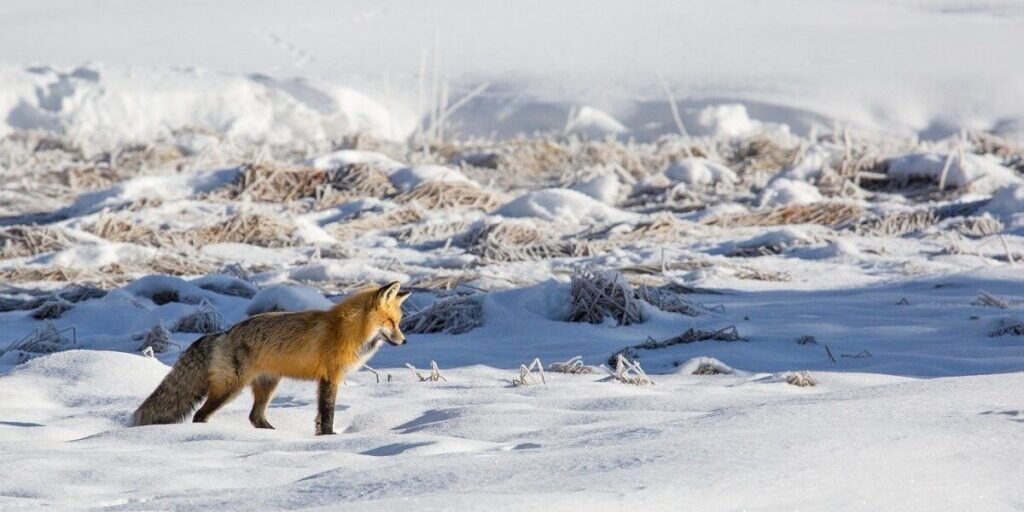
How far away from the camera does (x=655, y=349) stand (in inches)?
272

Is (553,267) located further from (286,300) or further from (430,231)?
(286,300)

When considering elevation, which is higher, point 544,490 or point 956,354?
point 544,490

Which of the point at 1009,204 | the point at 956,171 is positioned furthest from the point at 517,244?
the point at 956,171

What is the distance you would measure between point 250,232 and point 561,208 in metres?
2.71

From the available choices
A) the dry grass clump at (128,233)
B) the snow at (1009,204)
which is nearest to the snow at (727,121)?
the snow at (1009,204)

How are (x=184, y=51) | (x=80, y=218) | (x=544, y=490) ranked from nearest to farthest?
1. (x=544, y=490)
2. (x=80, y=218)
3. (x=184, y=51)

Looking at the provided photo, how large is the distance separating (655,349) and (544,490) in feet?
12.6

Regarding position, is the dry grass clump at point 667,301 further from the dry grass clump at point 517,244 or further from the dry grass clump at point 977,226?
the dry grass clump at point 977,226

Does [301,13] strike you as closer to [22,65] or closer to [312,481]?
[22,65]

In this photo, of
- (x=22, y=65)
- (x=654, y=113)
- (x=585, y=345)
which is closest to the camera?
(x=585, y=345)

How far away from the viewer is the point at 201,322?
752cm

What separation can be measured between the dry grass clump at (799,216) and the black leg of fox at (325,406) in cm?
749

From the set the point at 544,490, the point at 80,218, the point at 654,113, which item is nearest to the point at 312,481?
the point at 544,490

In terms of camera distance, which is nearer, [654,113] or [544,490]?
[544,490]
